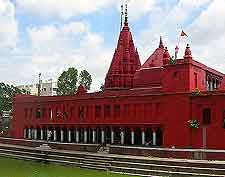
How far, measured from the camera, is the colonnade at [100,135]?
35281 mm

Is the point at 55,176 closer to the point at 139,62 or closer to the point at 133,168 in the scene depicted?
the point at 133,168

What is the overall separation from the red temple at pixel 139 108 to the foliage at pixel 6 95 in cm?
1839

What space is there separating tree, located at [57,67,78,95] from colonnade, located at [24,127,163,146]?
864 inches

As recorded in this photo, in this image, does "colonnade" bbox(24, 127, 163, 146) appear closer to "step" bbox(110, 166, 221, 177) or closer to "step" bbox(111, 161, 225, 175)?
"step" bbox(111, 161, 225, 175)

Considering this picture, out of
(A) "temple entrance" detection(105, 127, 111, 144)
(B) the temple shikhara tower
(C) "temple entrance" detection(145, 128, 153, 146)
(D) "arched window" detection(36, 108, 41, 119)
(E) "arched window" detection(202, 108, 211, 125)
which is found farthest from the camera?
(D) "arched window" detection(36, 108, 41, 119)

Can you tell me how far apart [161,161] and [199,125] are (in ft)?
17.5

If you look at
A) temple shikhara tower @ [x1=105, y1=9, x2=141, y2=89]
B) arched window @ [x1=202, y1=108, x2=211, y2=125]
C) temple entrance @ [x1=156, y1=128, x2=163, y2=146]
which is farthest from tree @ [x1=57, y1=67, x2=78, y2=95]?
arched window @ [x1=202, y1=108, x2=211, y2=125]

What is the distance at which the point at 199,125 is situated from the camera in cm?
3114

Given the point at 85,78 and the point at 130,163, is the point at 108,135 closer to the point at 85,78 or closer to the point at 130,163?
the point at 130,163

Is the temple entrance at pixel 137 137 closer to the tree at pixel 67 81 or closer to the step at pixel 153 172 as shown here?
the step at pixel 153 172

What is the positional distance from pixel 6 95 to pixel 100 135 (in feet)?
115

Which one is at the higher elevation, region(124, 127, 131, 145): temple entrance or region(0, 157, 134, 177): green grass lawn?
region(124, 127, 131, 145): temple entrance

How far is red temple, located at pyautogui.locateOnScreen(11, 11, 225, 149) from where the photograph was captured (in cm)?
3128

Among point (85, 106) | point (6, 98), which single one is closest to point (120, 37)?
point (85, 106)
